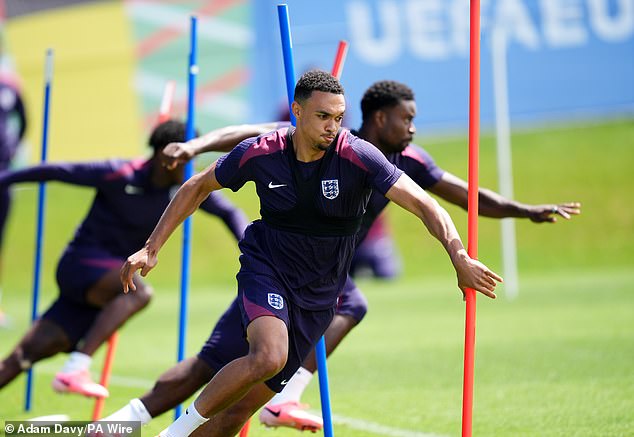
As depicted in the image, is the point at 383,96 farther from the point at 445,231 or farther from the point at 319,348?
the point at 445,231

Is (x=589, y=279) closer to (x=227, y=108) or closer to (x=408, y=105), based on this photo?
(x=227, y=108)

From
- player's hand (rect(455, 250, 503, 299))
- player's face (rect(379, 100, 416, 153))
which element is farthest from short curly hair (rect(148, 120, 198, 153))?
player's hand (rect(455, 250, 503, 299))

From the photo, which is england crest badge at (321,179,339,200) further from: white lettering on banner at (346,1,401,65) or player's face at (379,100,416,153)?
white lettering on banner at (346,1,401,65)

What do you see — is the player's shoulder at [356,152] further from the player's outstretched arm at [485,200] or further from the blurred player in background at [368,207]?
the player's outstretched arm at [485,200]

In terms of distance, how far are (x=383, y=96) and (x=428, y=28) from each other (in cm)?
1555

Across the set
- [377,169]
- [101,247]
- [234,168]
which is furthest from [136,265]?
[101,247]

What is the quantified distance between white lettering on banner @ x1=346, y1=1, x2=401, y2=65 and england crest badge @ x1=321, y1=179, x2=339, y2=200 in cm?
1661

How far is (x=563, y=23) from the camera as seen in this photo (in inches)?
873

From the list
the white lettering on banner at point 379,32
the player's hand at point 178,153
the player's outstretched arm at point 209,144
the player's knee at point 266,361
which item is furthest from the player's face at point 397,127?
the white lettering on banner at point 379,32

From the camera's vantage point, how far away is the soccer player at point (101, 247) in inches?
327

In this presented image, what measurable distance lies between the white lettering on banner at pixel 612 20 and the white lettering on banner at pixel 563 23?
27 centimetres

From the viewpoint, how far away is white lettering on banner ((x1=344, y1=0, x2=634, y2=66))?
22016 mm

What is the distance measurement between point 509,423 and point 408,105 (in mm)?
2322

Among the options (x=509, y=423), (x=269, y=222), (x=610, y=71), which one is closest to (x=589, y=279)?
(x=610, y=71)
